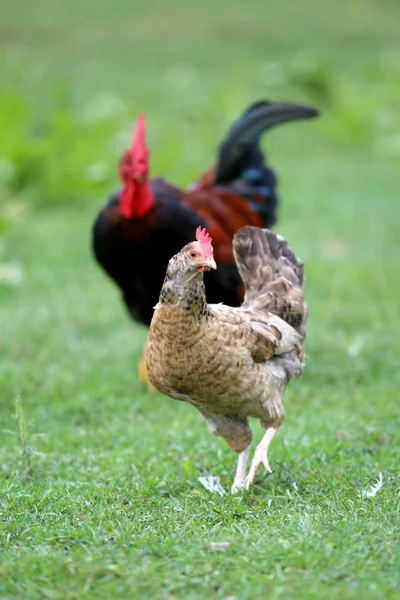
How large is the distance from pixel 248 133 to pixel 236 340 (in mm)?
Answer: 3213

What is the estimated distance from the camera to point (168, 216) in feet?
20.5

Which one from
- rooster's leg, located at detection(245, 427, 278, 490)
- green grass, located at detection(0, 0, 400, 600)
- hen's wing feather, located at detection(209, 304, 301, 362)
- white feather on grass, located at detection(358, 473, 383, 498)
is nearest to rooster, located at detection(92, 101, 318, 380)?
green grass, located at detection(0, 0, 400, 600)

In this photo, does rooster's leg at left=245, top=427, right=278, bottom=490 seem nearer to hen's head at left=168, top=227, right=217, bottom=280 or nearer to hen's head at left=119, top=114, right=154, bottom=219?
hen's head at left=168, top=227, right=217, bottom=280

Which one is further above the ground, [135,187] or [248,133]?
[248,133]

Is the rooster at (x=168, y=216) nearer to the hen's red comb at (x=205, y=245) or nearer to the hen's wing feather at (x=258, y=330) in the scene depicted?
the hen's wing feather at (x=258, y=330)

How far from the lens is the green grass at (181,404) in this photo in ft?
11.6

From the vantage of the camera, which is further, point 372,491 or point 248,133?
point 248,133

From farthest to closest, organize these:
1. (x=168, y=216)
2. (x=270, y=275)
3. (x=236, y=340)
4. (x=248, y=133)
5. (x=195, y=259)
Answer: (x=248, y=133) → (x=168, y=216) → (x=270, y=275) → (x=236, y=340) → (x=195, y=259)

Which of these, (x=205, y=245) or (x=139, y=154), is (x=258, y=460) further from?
(x=139, y=154)

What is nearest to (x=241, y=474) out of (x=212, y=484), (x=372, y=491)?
(x=212, y=484)

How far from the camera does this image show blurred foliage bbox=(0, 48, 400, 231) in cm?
1128

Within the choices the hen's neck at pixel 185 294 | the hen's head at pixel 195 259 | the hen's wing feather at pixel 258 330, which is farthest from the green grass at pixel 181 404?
the hen's head at pixel 195 259

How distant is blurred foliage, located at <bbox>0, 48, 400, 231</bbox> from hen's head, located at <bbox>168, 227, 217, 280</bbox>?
625 centimetres

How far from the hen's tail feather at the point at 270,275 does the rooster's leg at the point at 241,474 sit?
76 cm
